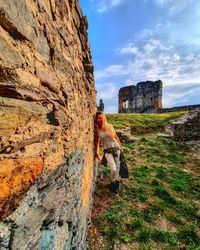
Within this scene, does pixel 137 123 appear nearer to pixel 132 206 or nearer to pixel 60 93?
pixel 132 206

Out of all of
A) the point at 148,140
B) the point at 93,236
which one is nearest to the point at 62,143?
the point at 93,236

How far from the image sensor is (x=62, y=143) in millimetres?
1948

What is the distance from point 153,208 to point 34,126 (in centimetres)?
436

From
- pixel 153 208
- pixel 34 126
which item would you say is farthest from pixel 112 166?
pixel 34 126

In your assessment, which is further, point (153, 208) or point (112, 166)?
point (112, 166)

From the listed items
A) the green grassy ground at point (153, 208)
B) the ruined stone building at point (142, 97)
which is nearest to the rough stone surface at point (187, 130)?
the green grassy ground at point (153, 208)

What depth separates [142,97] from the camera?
1342 inches

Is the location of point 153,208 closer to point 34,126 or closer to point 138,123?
point 34,126

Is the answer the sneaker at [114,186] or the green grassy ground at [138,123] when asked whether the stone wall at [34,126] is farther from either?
the green grassy ground at [138,123]

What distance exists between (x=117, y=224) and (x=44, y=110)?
345 centimetres

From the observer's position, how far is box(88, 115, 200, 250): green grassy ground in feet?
13.0

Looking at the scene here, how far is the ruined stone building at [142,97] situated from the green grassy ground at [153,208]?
24981 mm

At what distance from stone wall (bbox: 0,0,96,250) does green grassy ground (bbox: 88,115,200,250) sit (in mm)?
2197

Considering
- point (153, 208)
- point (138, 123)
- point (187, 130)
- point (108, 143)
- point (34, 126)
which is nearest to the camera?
point (34, 126)
